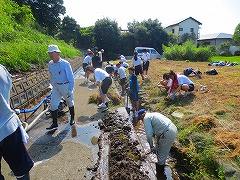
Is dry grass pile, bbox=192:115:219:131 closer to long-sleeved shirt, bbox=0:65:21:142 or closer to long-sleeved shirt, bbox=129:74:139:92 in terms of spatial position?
long-sleeved shirt, bbox=129:74:139:92

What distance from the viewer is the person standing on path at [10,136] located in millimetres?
1967

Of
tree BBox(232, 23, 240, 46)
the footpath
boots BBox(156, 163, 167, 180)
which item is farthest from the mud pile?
tree BBox(232, 23, 240, 46)

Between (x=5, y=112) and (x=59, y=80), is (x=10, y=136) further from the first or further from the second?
(x=59, y=80)

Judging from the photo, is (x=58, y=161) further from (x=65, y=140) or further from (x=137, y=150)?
(x=137, y=150)

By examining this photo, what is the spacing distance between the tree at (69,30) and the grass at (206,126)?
26.6 meters

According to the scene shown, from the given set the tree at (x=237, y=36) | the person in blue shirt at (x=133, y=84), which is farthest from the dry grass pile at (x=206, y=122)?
the tree at (x=237, y=36)

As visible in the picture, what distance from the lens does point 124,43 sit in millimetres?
33625

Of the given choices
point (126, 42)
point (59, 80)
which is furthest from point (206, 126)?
point (126, 42)

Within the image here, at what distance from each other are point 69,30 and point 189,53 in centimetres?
1894

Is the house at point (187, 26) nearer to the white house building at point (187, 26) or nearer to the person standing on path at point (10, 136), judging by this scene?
the white house building at point (187, 26)

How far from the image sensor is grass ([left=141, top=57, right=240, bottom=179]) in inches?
160

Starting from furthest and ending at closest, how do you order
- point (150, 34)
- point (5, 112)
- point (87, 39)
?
point (87, 39), point (150, 34), point (5, 112)

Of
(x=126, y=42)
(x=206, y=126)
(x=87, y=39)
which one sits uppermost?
(x=87, y=39)

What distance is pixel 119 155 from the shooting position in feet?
12.8
